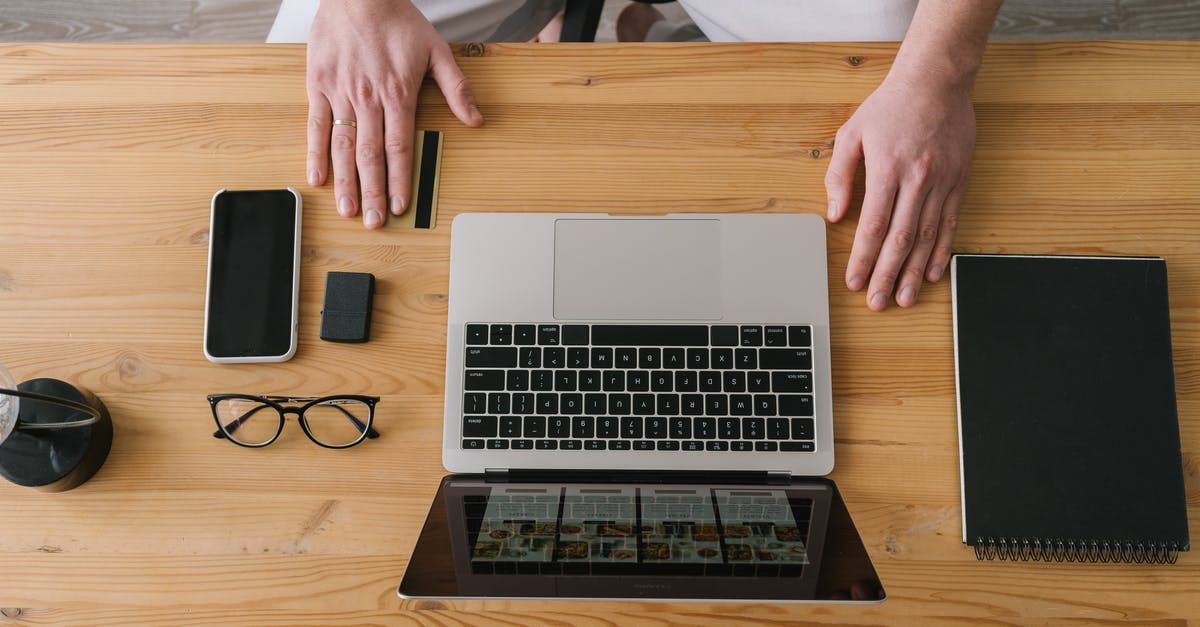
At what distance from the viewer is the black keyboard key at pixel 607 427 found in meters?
0.73

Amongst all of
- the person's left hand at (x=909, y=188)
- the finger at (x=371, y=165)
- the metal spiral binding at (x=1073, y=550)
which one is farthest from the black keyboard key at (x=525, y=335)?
the metal spiral binding at (x=1073, y=550)

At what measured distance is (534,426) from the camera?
73cm

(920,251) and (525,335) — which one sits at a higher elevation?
(920,251)

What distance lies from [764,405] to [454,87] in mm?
508

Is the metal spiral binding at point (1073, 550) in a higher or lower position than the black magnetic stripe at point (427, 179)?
lower

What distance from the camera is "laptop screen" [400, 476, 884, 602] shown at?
61 centimetres

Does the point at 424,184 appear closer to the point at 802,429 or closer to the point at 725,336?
the point at 725,336

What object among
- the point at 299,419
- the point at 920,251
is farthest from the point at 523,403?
the point at 920,251

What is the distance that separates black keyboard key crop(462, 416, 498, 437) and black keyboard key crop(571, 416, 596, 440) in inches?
3.3

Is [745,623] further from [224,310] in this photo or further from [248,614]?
[224,310]

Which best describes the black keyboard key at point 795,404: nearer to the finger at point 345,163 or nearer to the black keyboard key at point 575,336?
the black keyboard key at point 575,336

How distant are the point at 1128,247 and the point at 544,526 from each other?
709mm

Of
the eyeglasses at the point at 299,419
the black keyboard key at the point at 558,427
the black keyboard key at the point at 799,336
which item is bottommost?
the eyeglasses at the point at 299,419

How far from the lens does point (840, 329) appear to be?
77 cm
